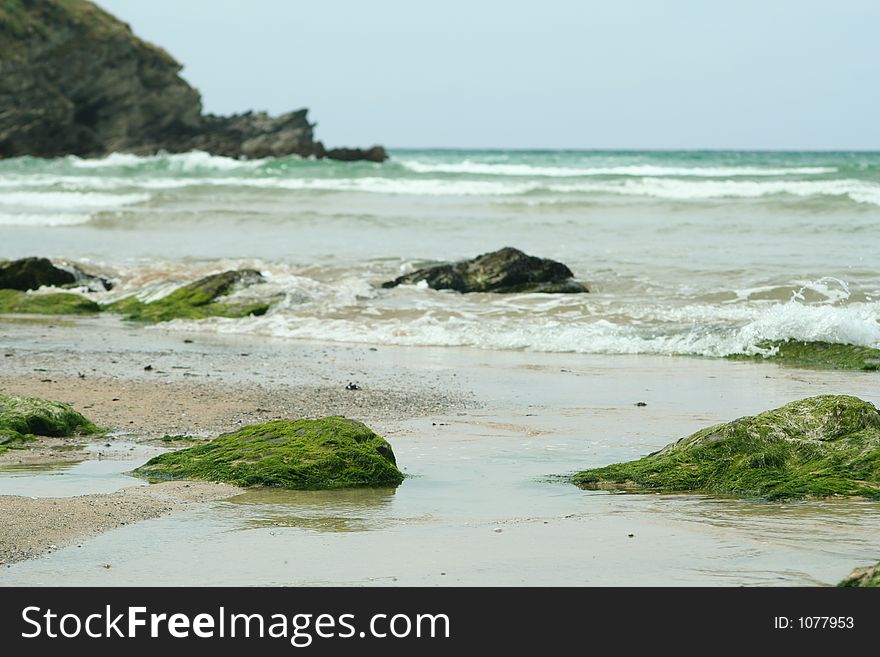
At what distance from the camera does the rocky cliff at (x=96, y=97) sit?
6856 centimetres

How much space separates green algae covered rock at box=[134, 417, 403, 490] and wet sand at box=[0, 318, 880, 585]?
173 mm

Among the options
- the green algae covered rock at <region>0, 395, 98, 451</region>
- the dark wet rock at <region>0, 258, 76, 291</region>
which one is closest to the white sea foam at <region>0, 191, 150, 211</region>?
the dark wet rock at <region>0, 258, 76, 291</region>

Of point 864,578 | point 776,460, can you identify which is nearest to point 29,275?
Answer: point 776,460

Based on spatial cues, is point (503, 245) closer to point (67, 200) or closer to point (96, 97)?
point (67, 200)

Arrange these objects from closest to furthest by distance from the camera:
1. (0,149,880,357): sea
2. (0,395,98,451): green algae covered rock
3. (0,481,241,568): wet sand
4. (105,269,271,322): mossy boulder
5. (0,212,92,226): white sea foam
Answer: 1. (0,481,241,568): wet sand
2. (0,395,98,451): green algae covered rock
3. (0,149,880,357): sea
4. (105,269,271,322): mossy boulder
5. (0,212,92,226): white sea foam

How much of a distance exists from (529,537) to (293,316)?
9.79 m

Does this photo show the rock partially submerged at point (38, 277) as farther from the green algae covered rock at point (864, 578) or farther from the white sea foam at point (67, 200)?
the white sea foam at point (67, 200)

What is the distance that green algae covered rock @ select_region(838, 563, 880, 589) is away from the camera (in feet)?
12.4

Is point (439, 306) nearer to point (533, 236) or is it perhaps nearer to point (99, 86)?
point (533, 236)

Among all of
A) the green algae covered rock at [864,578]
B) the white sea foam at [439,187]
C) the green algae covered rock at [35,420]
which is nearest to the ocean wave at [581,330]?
the green algae covered rock at [35,420]

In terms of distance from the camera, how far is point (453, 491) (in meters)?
6.07

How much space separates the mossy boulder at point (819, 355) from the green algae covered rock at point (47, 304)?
341 inches

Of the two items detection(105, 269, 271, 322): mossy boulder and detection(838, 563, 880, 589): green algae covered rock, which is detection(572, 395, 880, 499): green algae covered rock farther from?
detection(105, 269, 271, 322): mossy boulder
